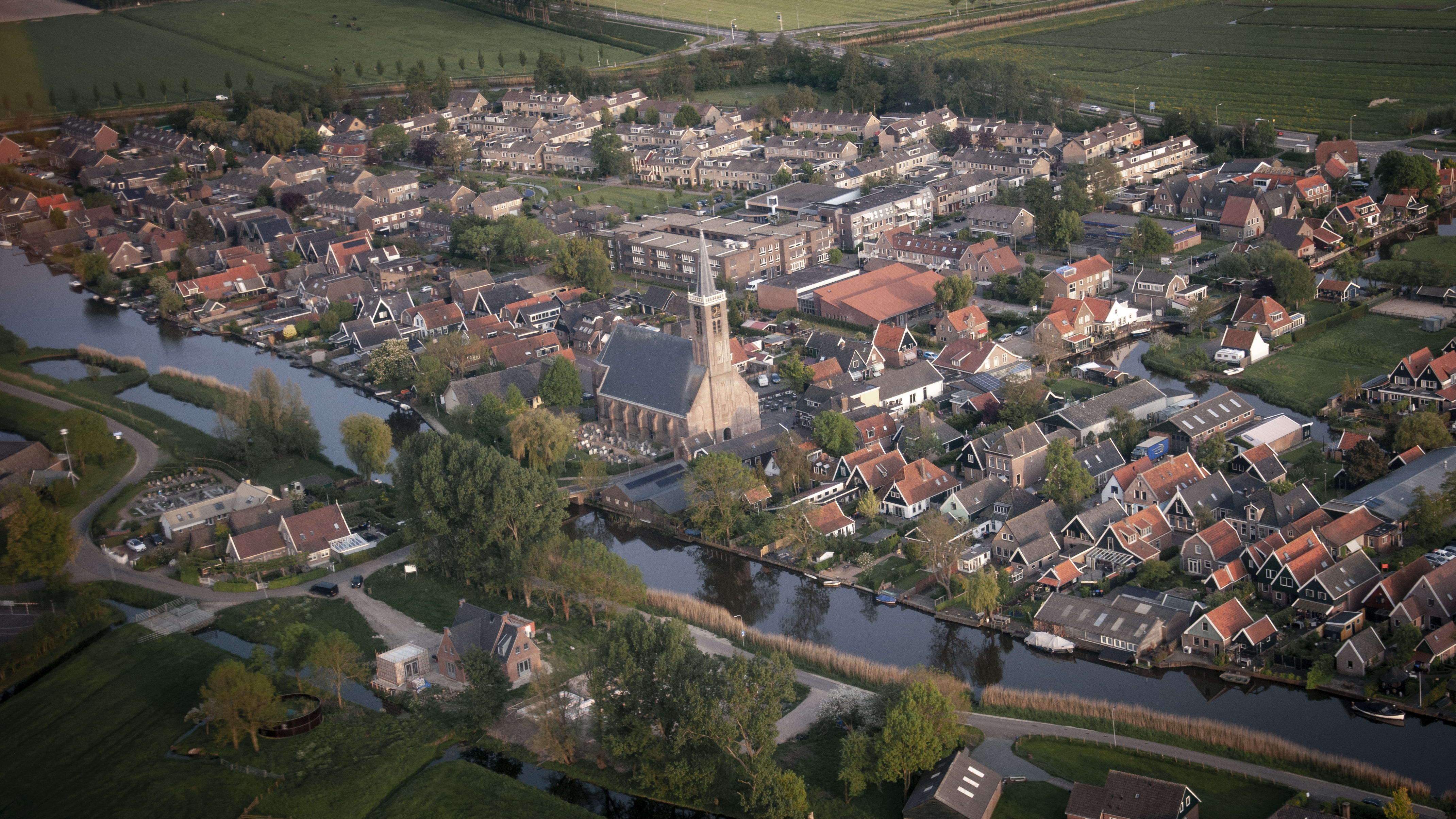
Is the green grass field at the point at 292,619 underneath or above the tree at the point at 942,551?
underneath

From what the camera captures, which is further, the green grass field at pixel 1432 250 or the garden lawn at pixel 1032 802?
the green grass field at pixel 1432 250

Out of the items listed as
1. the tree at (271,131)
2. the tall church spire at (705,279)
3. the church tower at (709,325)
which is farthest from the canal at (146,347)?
the tree at (271,131)

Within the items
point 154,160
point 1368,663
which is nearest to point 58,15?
point 154,160

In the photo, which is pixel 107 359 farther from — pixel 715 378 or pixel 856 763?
pixel 856 763

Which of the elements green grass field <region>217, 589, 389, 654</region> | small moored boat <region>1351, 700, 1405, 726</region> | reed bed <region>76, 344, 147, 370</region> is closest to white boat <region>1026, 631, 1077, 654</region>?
small moored boat <region>1351, 700, 1405, 726</region>

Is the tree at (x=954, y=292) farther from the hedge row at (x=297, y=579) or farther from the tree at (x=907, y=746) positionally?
the tree at (x=907, y=746)

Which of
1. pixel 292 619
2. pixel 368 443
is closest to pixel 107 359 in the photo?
pixel 368 443
